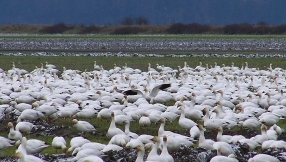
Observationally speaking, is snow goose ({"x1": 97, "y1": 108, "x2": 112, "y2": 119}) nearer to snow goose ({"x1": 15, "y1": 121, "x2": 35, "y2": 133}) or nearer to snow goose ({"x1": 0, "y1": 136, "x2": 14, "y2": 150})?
snow goose ({"x1": 15, "y1": 121, "x2": 35, "y2": 133})

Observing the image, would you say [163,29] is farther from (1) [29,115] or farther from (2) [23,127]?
(2) [23,127]

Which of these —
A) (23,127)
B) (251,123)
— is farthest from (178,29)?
(23,127)

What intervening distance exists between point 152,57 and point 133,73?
11326 mm

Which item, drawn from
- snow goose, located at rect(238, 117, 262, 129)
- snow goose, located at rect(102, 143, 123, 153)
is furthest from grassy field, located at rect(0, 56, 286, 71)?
snow goose, located at rect(102, 143, 123, 153)

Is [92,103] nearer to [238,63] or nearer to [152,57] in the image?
[238,63]

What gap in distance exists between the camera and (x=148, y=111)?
14.5 metres

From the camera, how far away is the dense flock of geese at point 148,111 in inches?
425

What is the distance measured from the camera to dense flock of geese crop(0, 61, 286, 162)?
1079 cm

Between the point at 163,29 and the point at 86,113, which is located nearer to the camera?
the point at 86,113

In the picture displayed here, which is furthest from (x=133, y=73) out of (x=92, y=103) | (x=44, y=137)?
(x=44, y=137)

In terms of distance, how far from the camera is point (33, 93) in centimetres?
1838

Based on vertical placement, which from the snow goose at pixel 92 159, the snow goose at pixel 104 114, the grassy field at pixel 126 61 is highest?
the snow goose at pixel 92 159

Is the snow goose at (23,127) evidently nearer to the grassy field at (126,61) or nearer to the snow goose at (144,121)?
the snow goose at (144,121)

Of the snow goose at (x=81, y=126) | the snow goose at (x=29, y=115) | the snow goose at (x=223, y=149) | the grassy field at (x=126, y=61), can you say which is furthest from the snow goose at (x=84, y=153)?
the grassy field at (x=126, y=61)
